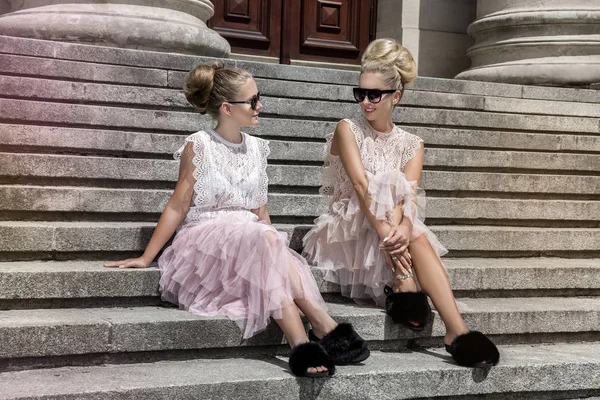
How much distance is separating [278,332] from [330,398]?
0.45 metres

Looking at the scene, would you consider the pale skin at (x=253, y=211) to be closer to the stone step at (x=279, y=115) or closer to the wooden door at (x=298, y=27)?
the stone step at (x=279, y=115)

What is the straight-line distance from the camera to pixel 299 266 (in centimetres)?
420

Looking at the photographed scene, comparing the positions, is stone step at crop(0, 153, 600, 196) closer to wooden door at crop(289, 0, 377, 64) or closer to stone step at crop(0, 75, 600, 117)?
stone step at crop(0, 75, 600, 117)

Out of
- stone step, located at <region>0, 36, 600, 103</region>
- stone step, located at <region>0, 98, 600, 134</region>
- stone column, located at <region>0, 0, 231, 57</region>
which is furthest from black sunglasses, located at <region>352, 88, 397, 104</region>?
stone column, located at <region>0, 0, 231, 57</region>

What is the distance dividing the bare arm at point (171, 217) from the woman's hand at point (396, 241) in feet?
3.15

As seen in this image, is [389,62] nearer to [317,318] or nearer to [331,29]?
[317,318]

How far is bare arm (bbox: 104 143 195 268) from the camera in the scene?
14.3ft

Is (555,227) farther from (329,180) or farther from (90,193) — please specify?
(90,193)

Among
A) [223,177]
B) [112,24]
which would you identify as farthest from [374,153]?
[112,24]

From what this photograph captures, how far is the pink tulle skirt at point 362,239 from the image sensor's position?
450 centimetres

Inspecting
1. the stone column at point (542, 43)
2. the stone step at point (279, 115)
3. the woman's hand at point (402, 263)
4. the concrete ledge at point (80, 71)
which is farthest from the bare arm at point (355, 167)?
the stone column at point (542, 43)

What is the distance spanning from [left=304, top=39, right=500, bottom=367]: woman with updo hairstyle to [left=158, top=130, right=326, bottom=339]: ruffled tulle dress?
1.26 ft

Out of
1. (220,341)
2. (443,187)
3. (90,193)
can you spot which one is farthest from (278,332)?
(443,187)

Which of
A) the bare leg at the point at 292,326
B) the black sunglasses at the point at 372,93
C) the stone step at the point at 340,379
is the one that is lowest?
the stone step at the point at 340,379
